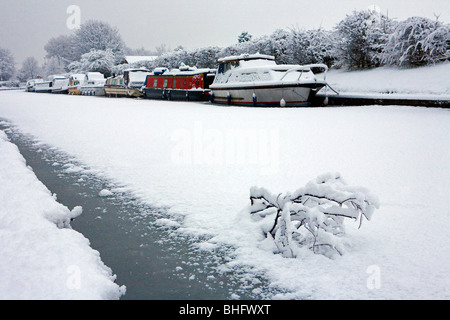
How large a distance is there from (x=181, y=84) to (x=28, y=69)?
342 feet

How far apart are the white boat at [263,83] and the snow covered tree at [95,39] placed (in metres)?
53.5

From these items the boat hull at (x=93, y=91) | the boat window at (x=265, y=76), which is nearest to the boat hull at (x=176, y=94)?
the boat window at (x=265, y=76)

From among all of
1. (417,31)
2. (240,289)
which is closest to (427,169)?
(240,289)

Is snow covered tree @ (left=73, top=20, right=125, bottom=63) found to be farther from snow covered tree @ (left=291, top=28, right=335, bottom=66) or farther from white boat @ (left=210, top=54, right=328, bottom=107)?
white boat @ (left=210, top=54, right=328, bottom=107)

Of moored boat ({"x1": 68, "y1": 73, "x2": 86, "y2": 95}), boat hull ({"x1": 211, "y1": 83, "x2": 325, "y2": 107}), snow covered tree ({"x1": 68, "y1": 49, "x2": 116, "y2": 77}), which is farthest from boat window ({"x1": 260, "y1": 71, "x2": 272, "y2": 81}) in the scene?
snow covered tree ({"x1": 68, "y1": 49, "x2": 116, "y2": 77})

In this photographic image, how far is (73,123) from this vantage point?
12070 mm

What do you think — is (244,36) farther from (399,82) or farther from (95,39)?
(95,39)

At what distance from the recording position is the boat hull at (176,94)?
22.6 metres

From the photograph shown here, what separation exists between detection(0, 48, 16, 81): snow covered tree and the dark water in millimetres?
108181

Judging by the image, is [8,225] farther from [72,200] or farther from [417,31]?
[417,31]

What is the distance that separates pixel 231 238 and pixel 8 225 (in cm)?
201

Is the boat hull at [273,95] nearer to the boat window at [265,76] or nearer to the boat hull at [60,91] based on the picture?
the boat window at [265,76]

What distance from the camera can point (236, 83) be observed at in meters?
17.9

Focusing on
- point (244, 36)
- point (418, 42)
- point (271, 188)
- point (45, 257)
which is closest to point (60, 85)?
point (244, 36)
